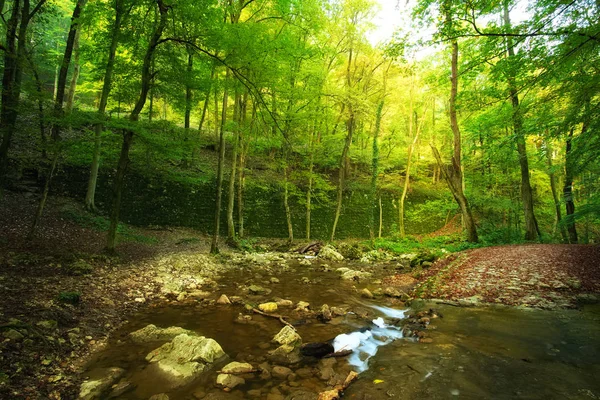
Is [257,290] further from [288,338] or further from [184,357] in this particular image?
[184,357]

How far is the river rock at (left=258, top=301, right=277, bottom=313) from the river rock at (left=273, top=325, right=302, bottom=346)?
4.30ft

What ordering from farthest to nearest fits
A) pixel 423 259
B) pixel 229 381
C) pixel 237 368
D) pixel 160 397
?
pixel 423 259 → pixel 237 368 → pixel 229 381 → pixel 160 397

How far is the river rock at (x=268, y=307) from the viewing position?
222 inches

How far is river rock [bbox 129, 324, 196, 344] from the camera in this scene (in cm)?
405

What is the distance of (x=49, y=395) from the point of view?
2.64m

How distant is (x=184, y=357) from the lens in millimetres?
3512

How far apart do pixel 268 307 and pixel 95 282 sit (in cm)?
344

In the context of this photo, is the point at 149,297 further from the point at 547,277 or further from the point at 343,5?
the point at 343,5

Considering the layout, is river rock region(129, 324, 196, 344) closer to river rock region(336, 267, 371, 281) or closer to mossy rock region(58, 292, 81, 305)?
mossy rock region(58, 292, 81, 305)

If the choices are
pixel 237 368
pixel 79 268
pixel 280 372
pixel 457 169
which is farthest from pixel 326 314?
pixel 457 169

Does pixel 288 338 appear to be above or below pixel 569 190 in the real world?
below

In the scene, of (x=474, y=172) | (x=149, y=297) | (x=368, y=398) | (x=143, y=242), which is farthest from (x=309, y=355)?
(x=474, y=172)

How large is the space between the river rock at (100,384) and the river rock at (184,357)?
1.29 feet

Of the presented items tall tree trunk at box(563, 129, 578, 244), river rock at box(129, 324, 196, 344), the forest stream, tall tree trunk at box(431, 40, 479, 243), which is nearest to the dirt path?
the forest stream
